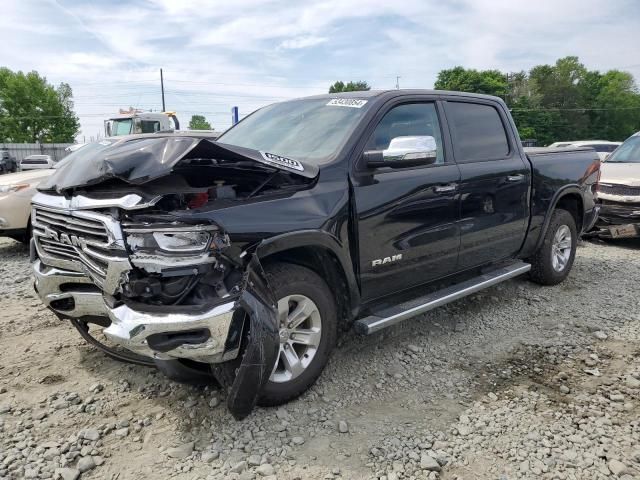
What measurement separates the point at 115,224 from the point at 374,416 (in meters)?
1.82

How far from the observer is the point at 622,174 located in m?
7.80

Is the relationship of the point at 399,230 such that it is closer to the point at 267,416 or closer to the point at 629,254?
the point at 267,416

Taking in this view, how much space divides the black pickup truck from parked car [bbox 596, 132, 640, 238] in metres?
3.93

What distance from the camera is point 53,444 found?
2645 mm

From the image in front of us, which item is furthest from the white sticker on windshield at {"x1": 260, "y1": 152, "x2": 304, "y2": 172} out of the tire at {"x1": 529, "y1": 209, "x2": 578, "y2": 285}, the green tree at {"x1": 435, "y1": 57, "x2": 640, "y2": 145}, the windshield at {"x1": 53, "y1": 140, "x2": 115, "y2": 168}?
the green tree at {"x1": 435, "y1": 57, "x2": 640, "y2": 145}

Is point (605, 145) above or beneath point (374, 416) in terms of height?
above

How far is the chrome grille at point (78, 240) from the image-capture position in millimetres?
2498

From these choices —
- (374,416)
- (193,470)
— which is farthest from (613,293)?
(193,470)

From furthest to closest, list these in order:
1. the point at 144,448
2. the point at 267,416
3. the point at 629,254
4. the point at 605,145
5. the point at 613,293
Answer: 1. the point at 605,145
2. the point at 629,254
3. the point at 613,293
4. the point at 267,416
5. the point at 144,448

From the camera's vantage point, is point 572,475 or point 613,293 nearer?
point 572,475

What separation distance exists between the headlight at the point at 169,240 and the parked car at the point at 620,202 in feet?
22.9

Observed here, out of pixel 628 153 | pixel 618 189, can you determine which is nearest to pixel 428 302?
pixel 618 189

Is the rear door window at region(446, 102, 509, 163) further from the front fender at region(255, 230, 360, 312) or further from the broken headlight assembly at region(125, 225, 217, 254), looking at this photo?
the broken headlight assembly at region(125, 225, 217, 254)

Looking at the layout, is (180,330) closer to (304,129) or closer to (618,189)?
(304,129)
